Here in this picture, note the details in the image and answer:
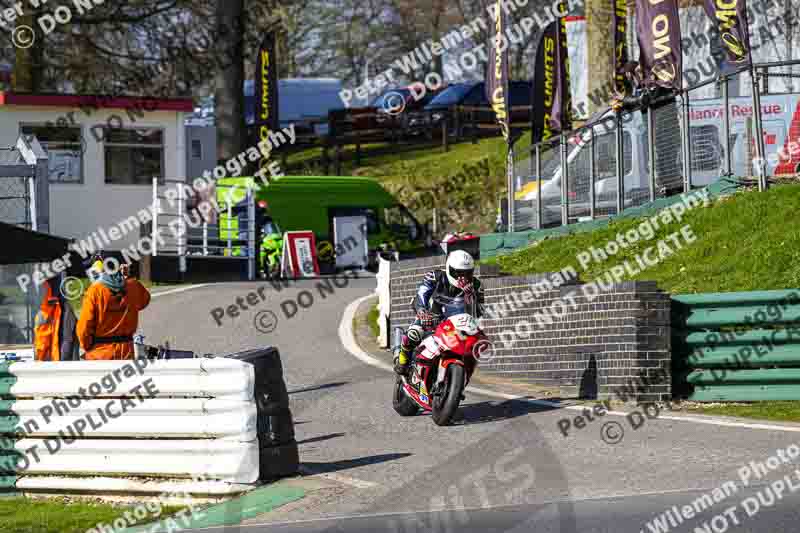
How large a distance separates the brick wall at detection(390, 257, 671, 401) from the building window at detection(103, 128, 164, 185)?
17624mm

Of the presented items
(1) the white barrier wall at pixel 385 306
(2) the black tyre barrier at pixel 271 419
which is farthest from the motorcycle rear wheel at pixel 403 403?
(1) the white barrier wall at pixel 385 306

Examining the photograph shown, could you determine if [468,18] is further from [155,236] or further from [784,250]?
[784,250]

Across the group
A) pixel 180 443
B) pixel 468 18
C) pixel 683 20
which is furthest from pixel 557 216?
pixel 468 18

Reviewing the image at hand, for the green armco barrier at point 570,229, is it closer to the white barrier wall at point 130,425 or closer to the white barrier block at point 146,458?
the white barrier wall at point 130,425

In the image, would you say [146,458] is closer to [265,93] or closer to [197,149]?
[265,93]

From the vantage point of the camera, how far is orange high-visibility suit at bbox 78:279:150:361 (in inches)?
446

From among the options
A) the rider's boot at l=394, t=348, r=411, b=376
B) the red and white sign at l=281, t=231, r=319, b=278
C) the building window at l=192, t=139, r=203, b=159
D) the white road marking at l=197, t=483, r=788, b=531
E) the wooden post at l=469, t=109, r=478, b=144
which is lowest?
the white road marking at l=197, t=483, r=788, b=531

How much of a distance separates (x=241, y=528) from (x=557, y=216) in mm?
13480

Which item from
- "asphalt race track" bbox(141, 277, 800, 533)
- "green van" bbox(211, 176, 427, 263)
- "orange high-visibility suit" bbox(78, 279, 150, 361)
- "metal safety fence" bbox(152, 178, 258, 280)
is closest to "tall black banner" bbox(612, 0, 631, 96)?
"asphalt race track" bbox(141, 277, 800, 533)

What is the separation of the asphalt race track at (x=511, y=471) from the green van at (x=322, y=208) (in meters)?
17.0

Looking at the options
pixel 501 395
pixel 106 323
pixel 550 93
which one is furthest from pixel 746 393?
pixel 550 93

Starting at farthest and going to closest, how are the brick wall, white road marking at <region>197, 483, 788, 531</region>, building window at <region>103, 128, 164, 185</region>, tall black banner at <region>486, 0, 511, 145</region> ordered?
building window at <region>103, 128, 164, 185</region> → tall black banner at <region>486, 0, 511, 145</region> → the brick wall → white road marking at <region>197, 483, 788, 531</region>

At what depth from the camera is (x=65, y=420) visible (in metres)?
9.65

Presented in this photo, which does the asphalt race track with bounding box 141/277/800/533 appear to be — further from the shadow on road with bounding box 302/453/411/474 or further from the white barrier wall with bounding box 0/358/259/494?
the white barrier wall with bounding box 0/358/259/494
